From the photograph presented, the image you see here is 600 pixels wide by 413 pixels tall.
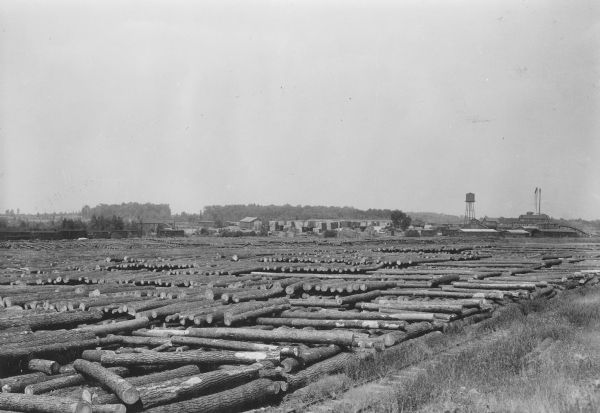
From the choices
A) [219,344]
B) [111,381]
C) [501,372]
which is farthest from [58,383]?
[501,372]

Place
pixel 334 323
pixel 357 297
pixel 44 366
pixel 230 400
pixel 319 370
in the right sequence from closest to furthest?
pixel 230 400
pixel 44 366
pixel 319 370
pixel 334 323
pixel 357 297

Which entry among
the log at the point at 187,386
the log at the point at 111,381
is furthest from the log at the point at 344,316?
the log at the point at 111,381

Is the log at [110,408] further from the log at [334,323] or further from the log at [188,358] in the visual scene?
the log at [334,323]

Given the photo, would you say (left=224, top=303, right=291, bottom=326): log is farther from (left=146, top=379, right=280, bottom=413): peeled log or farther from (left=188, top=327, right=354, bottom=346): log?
(left=146, top=379, right=280, bottom=413): peeled log

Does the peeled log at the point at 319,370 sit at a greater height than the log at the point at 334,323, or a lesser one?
lesser

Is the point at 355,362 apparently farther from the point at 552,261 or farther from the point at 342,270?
the point at 552,261

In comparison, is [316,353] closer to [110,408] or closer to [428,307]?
[110,408]

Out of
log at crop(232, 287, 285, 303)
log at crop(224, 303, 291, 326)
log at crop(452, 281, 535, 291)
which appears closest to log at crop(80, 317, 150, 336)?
log at crop(224, 303, 291, 326)
